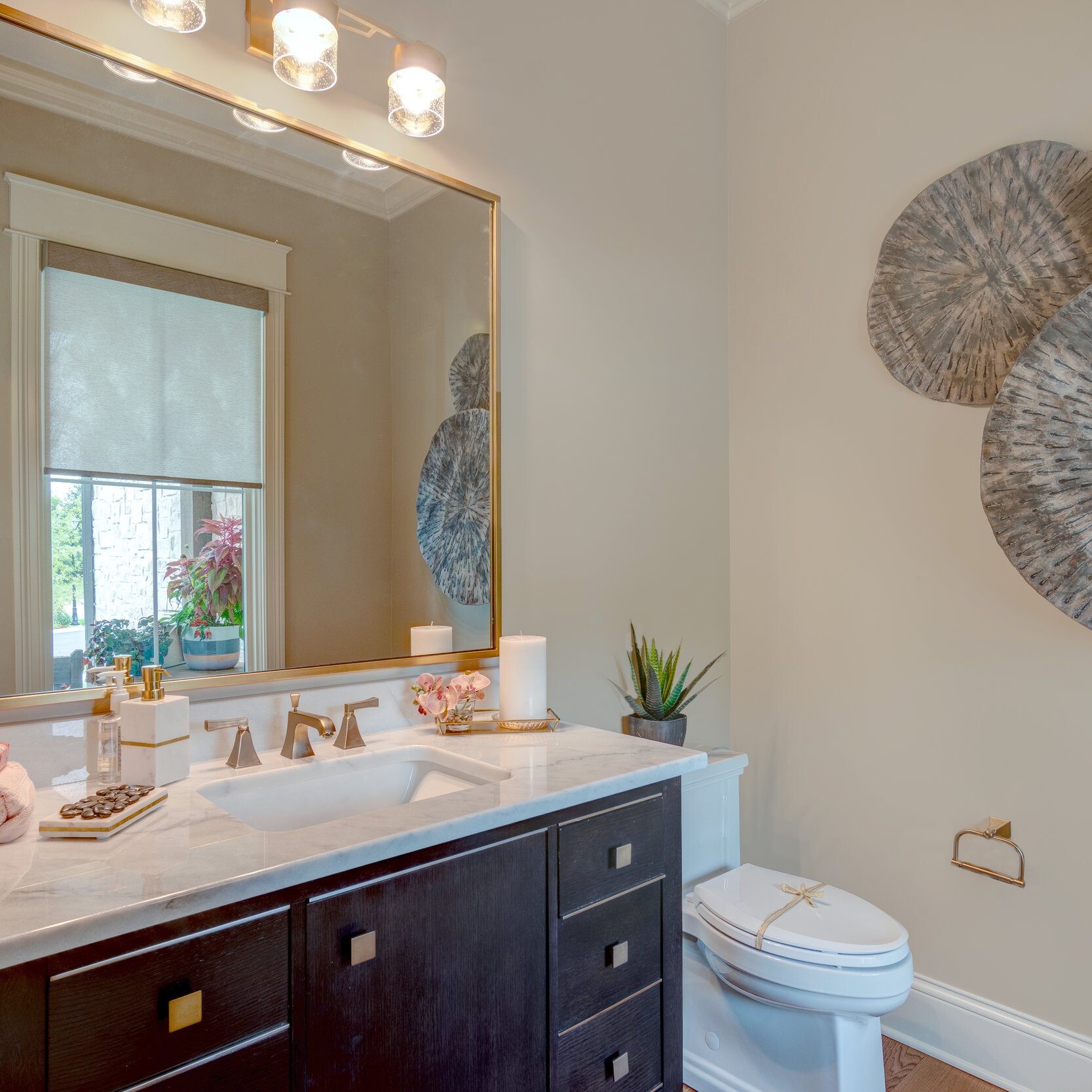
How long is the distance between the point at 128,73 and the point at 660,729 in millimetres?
1612

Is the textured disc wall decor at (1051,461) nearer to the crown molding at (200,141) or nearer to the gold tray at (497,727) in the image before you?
the gold tray at (497,727)

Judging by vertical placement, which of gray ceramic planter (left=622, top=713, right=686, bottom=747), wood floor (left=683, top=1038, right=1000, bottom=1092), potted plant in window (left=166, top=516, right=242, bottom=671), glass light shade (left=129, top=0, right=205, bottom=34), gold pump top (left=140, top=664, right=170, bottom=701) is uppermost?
glass light shade (left=129, top=0, right=205, bottom=34)

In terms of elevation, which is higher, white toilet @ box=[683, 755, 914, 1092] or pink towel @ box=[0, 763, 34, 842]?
pink towel @ box=[0, 763, 34, 842]

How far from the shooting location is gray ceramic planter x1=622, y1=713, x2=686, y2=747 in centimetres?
188

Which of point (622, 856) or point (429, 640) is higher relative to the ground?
point (429, 640)

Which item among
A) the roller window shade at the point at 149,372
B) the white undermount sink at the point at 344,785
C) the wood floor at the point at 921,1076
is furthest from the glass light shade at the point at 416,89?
the wood floor at the point at 921,1076

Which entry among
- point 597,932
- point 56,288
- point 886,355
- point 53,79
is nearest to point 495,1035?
point 597,932

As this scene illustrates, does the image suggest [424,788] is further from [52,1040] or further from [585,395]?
[585,395]

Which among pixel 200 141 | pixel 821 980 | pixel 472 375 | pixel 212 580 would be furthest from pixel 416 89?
pixel 821 980

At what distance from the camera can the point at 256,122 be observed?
4.63ft

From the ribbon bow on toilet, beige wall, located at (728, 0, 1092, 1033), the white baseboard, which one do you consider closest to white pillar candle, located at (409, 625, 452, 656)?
the ribbon bow on toilet

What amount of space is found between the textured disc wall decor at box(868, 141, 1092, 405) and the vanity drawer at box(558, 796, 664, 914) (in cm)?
132

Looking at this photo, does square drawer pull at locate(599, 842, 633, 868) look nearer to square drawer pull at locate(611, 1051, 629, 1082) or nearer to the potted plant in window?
square drawer pull at locate(611, 1051, 629, 1082)

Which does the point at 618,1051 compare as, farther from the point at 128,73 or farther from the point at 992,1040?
the point at 128,73
